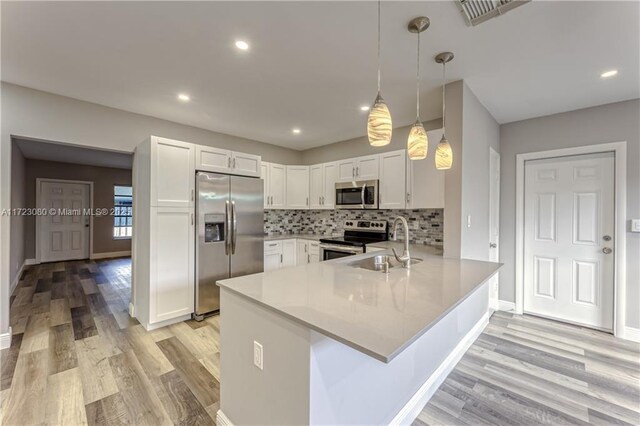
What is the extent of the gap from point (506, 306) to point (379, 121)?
349 cm

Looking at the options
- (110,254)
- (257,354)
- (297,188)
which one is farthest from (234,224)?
(110,254)

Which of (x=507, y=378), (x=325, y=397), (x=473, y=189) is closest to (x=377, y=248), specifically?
(x=473, y=189)

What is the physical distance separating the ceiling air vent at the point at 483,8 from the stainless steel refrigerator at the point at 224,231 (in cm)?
283

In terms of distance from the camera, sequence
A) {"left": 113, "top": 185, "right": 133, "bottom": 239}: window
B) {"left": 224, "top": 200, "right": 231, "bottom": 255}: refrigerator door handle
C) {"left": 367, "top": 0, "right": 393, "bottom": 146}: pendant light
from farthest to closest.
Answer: {"left": 113, "top": 185, "right": 133, "bottom": 239}: window
{"left": 224, "top": 200, "right": 231, "bottom": 255}: refrigerator door handle
{"left": 367, "top": 0, "right": 393, "bottom": 146}: pendant light

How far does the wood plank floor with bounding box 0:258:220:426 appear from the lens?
1.73 meters

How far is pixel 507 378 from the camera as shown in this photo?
2152mm

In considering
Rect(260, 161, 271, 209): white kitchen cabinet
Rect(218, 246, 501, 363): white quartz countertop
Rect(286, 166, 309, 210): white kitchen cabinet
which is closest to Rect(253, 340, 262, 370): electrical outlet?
Rect(218, 246, 501, 363): white quartz countertop

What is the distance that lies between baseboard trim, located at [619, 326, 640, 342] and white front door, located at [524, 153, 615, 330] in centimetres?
14

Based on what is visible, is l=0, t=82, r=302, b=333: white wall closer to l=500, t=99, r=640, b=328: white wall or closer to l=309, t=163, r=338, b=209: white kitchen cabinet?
l=309, t=163, r=338, b=209: white kitchen cabinet

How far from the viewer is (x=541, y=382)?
6.91 feet

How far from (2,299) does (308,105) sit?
141 inches

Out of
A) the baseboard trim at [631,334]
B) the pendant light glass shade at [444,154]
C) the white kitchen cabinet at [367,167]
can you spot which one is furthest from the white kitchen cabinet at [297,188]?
the baseboard trim at [631,334]

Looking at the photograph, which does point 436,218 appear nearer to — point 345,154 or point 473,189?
point 473,189

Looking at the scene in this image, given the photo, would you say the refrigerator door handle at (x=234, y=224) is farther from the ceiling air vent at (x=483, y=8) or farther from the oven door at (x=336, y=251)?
the ceiling air vent at (x=483, y=8)
